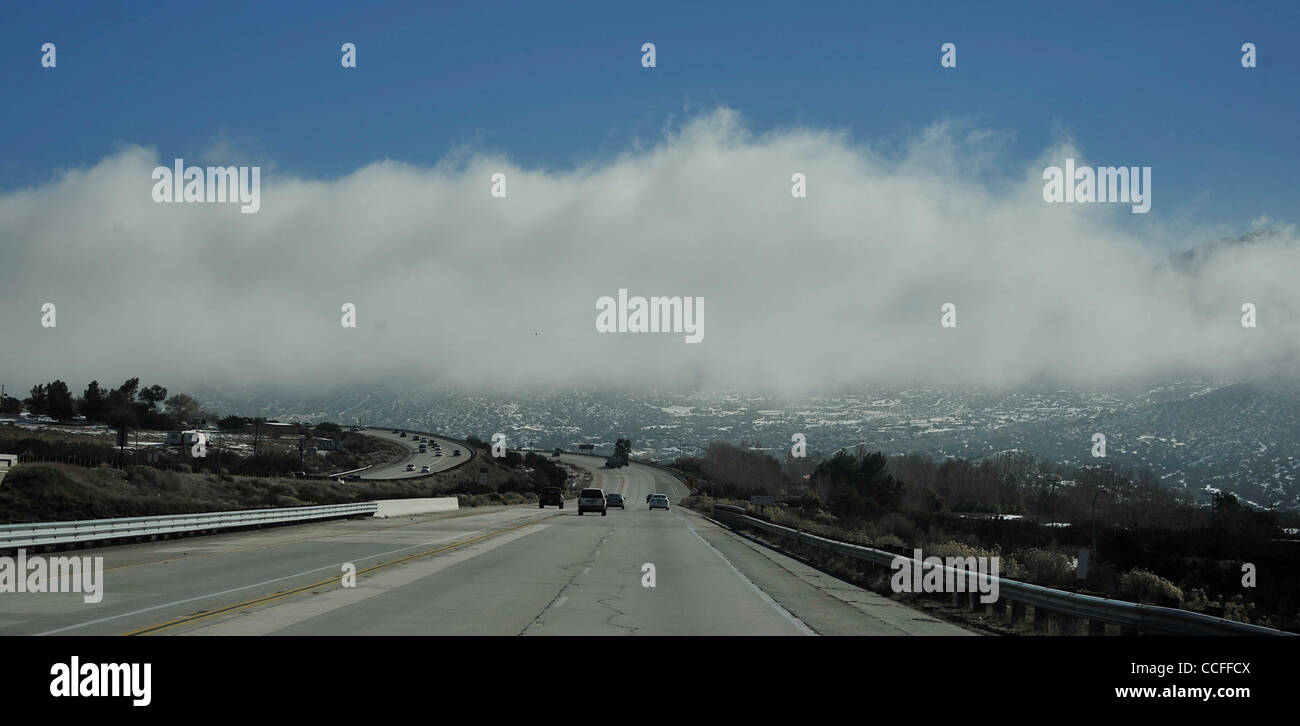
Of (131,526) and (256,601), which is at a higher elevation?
(256,601)

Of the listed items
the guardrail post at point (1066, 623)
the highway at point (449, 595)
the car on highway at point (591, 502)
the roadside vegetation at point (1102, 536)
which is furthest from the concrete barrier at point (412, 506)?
the guardrail post at point (1066, 623)

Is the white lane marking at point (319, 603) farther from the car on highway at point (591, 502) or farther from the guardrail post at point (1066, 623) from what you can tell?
the car on highway at point (591, 502)

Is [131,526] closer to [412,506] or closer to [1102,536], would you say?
[412,506]

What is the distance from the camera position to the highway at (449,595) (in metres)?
13.2

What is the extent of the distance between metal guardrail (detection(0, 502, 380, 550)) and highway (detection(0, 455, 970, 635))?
673 mm

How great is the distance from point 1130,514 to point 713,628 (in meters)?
134

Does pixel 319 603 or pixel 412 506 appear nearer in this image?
pixel 319 603

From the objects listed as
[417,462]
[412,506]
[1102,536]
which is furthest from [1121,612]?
[417,462]

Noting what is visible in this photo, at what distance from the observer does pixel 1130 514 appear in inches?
5207

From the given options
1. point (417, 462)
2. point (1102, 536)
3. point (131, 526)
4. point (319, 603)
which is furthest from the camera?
point (417, 462)

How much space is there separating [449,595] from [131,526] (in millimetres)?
17350

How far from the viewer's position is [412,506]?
208ft
